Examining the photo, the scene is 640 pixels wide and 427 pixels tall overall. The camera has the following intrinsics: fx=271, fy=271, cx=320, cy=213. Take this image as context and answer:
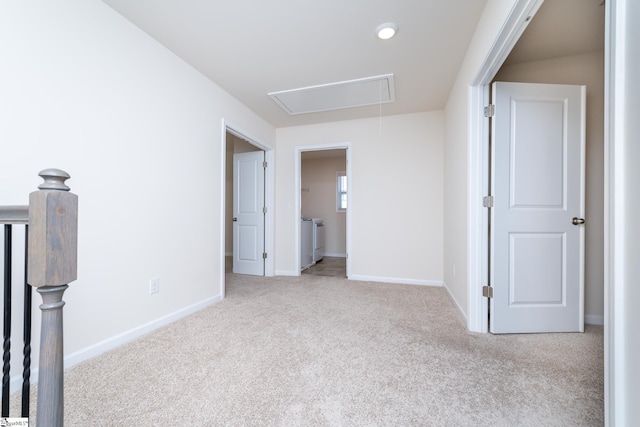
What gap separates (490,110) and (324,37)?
4.63 ft

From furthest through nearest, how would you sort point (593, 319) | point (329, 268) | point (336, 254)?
point (336, 254) → point (329, 268) → point (593, 319)

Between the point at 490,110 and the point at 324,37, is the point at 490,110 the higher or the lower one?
the lower one

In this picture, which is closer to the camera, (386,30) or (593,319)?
(386,30)

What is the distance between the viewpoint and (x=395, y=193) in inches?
146

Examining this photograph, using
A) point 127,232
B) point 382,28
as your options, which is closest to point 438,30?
point 382,28

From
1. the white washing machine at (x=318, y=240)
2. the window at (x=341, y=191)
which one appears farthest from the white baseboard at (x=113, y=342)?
the window at (x=341, y=191)

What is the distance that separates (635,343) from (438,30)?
2142mm

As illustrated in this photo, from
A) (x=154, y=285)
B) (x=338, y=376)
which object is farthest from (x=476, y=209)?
(x=154, y=285)

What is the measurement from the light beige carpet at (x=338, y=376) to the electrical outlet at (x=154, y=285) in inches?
12.9

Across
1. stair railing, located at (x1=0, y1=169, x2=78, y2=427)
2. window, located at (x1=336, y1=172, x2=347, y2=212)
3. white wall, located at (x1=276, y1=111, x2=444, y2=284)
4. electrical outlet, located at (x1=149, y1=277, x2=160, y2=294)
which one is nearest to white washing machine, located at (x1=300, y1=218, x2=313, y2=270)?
white wall, located at (x1=276, y1=111, x2=444, y2=284)

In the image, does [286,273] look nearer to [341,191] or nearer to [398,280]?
[398,280]

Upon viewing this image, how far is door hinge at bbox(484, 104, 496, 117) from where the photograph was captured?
2.09 m

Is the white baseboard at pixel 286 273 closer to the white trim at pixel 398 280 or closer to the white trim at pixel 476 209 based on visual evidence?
the white trim at pixel 398 280

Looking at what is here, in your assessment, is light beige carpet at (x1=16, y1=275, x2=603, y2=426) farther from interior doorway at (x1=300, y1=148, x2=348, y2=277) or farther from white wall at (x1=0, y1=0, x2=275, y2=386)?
interior doorway at (x1=300, y1=148, x2=348, y2=277)
